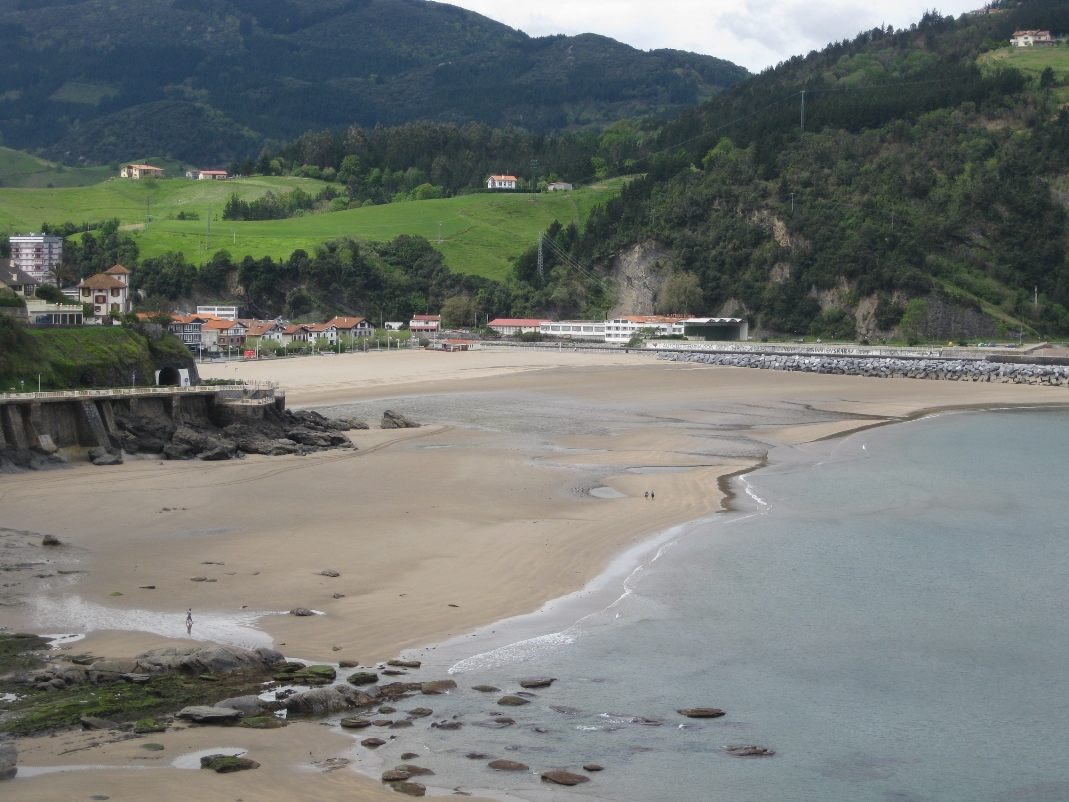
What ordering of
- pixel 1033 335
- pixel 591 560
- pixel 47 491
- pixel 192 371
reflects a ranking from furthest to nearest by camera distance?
1. pixel 1033 335
2. pixel 192 371
3. pixel 47 491
4. pixel 591 560

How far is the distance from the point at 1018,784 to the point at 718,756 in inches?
127

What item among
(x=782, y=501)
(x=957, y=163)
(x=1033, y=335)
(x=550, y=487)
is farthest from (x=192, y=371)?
(x=957, y=163)

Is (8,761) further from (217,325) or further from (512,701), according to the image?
(217,325)

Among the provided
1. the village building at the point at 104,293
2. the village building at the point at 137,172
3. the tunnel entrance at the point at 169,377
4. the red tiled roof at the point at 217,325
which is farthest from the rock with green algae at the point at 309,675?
the village building at the point at 137,172

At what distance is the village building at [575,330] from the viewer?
89.6 meters

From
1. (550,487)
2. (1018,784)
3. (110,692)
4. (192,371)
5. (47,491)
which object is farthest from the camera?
(192,371)

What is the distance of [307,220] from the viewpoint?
4808 inches

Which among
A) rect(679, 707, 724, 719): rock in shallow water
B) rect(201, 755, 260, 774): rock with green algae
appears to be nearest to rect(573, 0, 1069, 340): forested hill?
rect(679, 707, 724, 719): rock in shallow water

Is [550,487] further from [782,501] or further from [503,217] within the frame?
[503,217]

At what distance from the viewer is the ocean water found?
11828mm

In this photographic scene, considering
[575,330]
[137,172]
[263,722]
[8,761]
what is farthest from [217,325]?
[137,172]

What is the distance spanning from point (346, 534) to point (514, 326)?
239 feet

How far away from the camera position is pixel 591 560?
66.0 feet

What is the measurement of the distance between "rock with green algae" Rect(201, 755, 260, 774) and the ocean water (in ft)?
4.71
